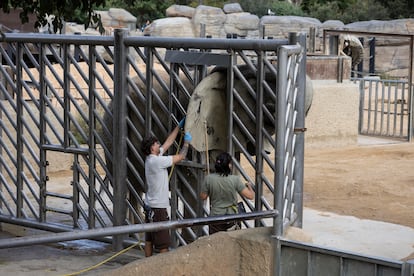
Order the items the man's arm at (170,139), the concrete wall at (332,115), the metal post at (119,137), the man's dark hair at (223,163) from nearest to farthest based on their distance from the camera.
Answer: the man's dark hair at (223,163), the man's arm at (170,139), the metal post at (119,137), the concrete wall at (332,115)

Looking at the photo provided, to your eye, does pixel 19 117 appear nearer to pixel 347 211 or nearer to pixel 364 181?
pixel 347 211

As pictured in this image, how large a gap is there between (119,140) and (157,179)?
0.92 m

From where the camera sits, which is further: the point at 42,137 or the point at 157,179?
the point at 42,137

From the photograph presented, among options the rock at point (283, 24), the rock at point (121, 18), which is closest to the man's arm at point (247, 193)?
the rock at point (283, 24)

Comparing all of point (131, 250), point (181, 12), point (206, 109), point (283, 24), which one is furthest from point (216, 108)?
point (181, 12)

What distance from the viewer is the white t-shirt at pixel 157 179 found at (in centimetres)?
861

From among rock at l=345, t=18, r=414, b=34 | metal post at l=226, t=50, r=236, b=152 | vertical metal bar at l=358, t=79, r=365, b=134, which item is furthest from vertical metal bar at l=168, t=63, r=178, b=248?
rock at l=345, t=18, r=414, b=34

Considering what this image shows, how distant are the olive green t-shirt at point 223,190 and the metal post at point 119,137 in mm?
1470

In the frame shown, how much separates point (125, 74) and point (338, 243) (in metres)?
2.94

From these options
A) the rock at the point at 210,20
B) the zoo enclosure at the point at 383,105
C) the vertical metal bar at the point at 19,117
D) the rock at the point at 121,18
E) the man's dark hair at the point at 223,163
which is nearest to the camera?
the man's dark hair at the point at 223,163

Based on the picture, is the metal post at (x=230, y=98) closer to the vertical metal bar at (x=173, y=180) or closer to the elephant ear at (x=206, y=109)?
the elephant ear at (x=206, y=109)

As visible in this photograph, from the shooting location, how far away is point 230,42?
8344 millimetres

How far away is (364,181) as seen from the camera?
14031 millimetres

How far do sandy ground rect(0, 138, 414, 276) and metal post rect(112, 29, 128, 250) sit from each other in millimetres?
446
